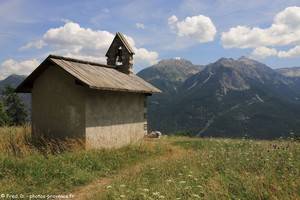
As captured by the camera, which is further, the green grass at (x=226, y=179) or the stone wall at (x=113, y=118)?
the stone wall at (x=113, y=118)

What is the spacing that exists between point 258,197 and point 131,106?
48.2 feet

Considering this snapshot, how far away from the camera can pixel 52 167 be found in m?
11.7

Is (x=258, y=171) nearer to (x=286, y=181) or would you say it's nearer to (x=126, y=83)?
(x=286, y=181)

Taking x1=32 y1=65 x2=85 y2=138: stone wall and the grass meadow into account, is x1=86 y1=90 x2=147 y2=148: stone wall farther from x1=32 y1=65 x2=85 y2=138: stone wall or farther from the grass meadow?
the grass meadow

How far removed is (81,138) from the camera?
16406 millimetres

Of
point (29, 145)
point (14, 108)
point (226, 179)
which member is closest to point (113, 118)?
point (29, 145)

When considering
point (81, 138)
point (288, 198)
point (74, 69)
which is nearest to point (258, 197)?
point (288, 198)

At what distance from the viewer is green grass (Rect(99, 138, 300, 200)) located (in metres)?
6.79

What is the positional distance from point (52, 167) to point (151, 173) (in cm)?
325

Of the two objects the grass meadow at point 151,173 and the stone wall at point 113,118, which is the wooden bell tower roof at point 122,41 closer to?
the stone wall at point 113,118

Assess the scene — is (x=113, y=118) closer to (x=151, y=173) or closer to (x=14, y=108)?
(x=151, y=173)

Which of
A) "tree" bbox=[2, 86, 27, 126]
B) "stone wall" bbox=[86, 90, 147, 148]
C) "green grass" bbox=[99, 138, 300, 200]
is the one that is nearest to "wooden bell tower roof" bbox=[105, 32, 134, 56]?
"stone wall" bbox=[86, 90, 147, 148]

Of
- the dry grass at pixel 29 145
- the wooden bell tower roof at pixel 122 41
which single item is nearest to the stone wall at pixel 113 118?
the dry grass at pixel 29 145

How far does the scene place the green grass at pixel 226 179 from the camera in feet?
22.3
